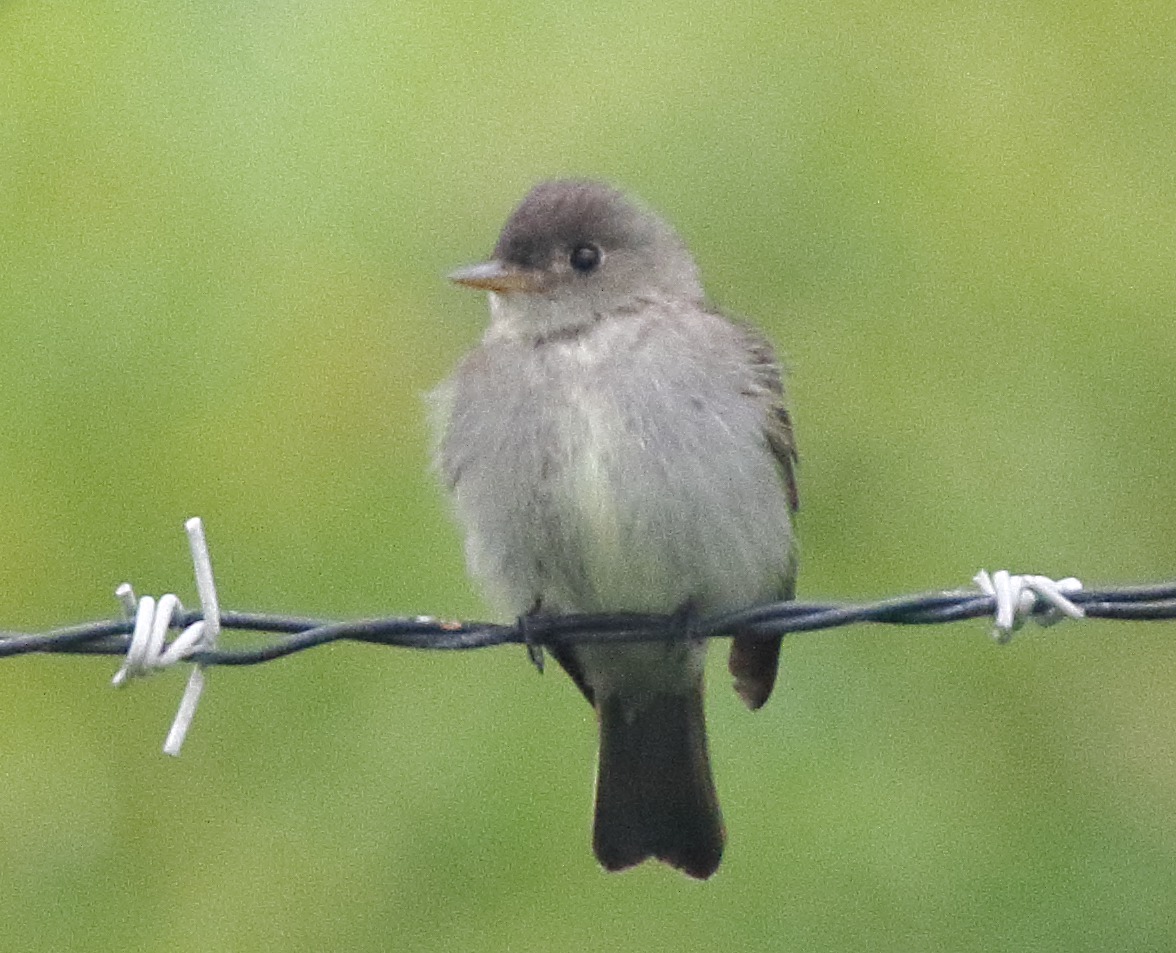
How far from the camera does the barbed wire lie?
11.2 ft

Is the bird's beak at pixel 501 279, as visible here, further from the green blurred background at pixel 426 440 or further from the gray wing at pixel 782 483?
the gray wing at pixel 782 483

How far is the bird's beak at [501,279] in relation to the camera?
204 inches

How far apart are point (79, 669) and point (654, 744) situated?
140cm

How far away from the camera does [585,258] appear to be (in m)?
5.33

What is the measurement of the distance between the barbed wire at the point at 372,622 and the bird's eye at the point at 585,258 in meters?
1.67

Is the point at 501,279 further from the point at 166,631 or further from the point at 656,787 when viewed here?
the point at 166,631

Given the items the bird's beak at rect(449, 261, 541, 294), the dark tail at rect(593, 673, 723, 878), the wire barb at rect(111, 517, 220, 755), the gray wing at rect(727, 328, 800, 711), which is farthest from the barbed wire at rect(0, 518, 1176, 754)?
the bird's beak at rect(449, 261, 541, 294)

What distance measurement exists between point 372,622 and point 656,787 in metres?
1.74

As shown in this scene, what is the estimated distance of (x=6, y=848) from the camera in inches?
214

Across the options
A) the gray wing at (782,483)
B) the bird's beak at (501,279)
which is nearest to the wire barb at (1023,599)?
the gray wing at (782,483)

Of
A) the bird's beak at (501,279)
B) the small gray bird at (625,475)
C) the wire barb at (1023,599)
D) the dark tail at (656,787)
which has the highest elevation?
the bird's beak at (501,279)

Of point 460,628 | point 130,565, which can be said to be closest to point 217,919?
point 130,565

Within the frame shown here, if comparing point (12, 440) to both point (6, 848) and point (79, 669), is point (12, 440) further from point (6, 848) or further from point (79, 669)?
point (6, 848)

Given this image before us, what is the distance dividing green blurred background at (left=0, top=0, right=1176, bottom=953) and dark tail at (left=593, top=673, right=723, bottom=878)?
99 millimetres
